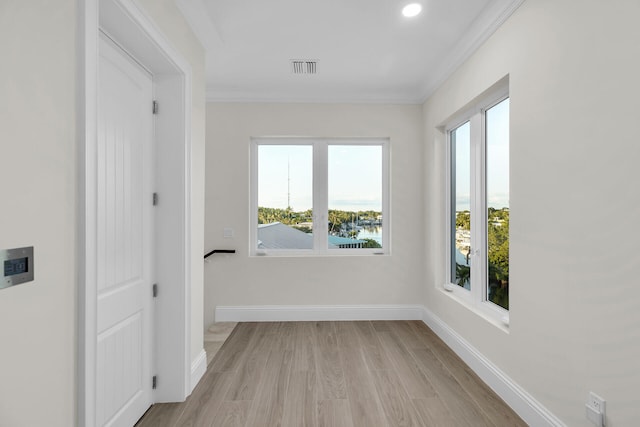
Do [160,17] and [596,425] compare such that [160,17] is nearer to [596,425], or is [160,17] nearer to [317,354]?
[317,354]

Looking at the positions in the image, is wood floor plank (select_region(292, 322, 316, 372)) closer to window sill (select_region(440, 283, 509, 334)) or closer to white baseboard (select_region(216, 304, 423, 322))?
white baseboard (select_region(216, 304, 423, 322))

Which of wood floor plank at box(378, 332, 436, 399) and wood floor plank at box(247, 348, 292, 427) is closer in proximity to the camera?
wood floor plank at box(247, 348, 292, 427)

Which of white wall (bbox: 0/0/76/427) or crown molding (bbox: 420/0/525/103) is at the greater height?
crown molding (bbox: 420/0/525/103)

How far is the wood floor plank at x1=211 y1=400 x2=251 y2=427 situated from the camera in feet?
6.71

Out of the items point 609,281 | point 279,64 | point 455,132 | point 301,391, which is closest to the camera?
point 609,281

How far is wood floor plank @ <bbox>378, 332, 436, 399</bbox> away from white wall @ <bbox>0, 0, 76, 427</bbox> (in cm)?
207

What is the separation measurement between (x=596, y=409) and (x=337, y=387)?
4.94 feet

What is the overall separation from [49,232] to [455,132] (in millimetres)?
3445

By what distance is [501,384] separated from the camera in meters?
2.30

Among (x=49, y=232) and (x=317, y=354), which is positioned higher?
(x=49, y=232)

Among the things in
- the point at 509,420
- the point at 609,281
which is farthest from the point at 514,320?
the point at 609,281

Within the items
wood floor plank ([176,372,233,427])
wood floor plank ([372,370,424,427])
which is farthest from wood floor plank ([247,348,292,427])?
wood floor plank ([372,370,424,427])

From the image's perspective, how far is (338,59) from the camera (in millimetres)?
3178

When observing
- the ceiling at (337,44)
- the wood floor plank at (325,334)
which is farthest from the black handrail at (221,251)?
the ceiling at (337,44)
